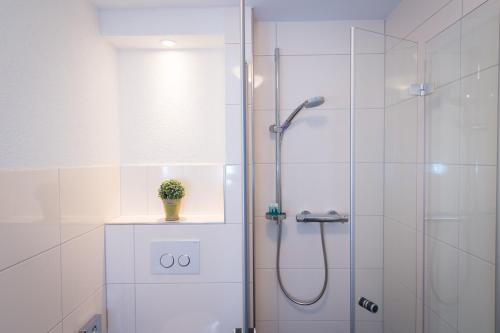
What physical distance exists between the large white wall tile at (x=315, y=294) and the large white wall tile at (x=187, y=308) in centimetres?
26

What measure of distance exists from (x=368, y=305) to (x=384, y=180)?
0.49 m

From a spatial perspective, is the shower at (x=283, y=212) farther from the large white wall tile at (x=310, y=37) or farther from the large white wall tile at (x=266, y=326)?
the large white wall tile at (x=266, y=326)

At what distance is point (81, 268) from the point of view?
3.72ft

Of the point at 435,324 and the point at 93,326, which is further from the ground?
the point at 435,324

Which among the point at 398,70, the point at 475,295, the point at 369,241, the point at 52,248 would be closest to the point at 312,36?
the point at 398,70

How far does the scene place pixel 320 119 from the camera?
44.2 inches

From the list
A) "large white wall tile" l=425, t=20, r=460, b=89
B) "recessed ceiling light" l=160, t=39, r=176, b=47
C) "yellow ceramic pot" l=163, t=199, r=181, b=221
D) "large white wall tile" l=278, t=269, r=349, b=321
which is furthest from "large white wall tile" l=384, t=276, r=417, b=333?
"recessed ceiling light" l=160, t=39, r=176, b=47

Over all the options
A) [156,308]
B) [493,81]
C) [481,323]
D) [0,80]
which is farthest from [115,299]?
[493,81]

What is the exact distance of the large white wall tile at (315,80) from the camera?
1.10 metres

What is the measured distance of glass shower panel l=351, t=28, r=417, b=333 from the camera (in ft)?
3.24

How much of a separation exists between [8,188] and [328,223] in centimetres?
114

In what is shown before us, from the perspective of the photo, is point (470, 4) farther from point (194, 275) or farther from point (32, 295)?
point (32, 295)

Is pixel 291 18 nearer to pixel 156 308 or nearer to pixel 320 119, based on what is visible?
pixel 320 119

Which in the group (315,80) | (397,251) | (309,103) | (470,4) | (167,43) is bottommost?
(397,251)
